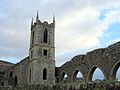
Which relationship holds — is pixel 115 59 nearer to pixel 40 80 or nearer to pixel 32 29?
pixel 40 80

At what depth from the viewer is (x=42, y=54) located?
41.3 m

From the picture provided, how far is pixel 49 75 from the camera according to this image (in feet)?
133

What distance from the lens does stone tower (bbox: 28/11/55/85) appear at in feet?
131

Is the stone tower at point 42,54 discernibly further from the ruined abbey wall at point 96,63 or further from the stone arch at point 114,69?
the stone arch at point 114,69

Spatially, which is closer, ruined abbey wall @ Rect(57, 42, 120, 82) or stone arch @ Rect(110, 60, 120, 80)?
stone arch @ Rect(110, 60, 120, 80)

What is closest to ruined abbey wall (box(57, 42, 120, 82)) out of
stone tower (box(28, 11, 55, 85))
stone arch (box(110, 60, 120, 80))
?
stone arch (box(110, 60, 120, 80))

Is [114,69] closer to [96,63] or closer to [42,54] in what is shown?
[96,63]

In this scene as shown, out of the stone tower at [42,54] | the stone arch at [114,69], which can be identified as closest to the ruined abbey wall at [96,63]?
the stone arch at [114,69]

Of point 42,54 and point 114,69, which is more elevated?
point 42,54

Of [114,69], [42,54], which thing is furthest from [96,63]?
[42,54]

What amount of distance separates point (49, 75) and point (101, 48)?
1462cm

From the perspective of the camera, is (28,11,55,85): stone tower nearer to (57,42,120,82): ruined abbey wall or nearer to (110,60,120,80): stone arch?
(57,42,120,82): ruined abbey wall

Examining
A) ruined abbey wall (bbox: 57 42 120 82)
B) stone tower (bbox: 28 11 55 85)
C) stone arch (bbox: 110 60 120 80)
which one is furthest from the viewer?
stone tower (bbox: 28 11 55 85)

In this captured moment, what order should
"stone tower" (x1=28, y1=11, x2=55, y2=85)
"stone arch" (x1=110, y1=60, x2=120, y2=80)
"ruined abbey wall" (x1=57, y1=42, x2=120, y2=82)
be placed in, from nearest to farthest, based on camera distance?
"stone arch" (x1=110, y1=60, x2=120, y2=80)
"ruined abbey wall" (x1=57, y1=42, x2=120, y2=82)
"stone tower" (x1=28, y1=11, x2=55, y2=85)
